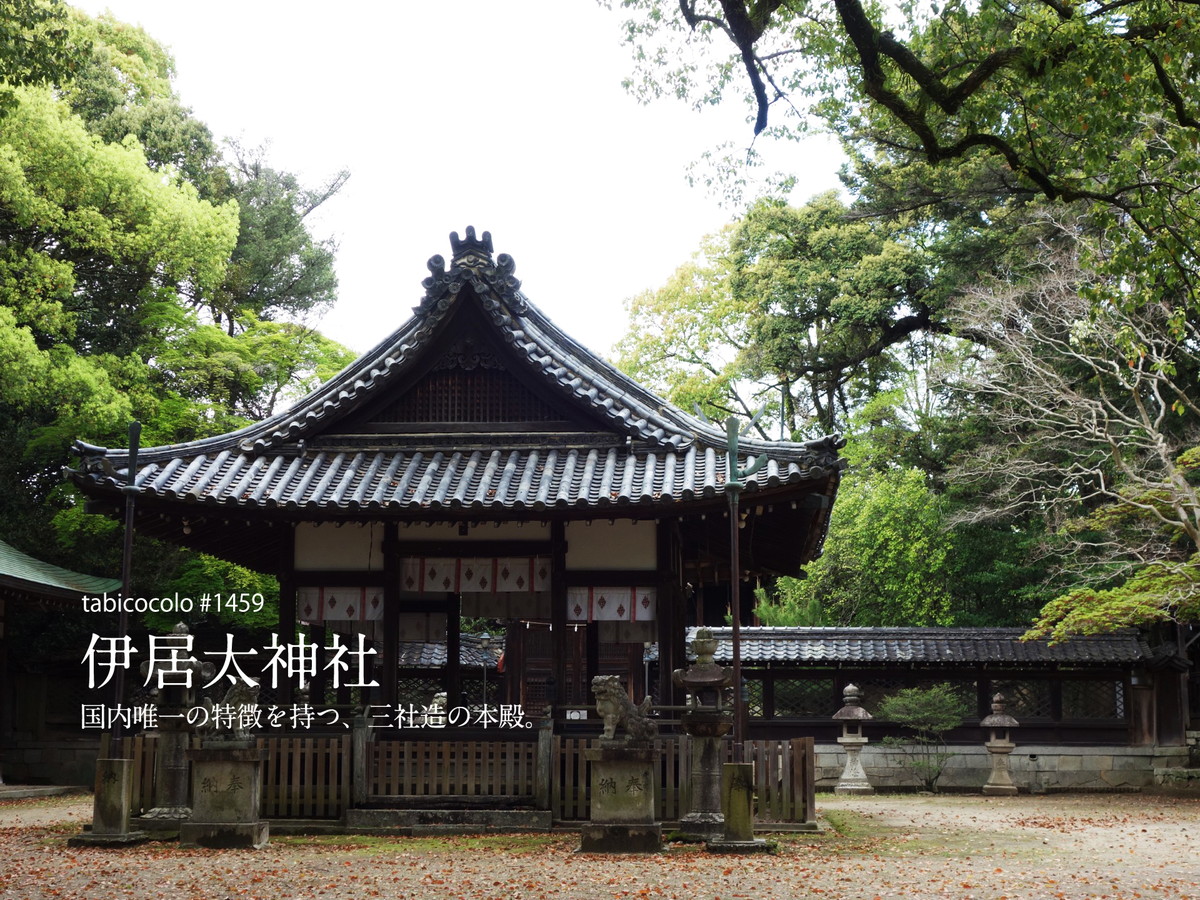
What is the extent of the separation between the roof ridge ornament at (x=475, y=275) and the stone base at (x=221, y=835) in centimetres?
703

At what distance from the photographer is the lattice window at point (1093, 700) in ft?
91.6

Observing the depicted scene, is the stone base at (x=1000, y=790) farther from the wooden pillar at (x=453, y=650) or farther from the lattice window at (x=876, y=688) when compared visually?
the wooden pillar at (x=453, y=650)

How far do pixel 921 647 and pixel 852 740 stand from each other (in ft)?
9.46

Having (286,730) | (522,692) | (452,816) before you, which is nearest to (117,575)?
(522,692)

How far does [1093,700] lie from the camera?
28.0 meters

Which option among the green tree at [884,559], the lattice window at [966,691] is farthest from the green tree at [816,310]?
the lattice window at [966,691]

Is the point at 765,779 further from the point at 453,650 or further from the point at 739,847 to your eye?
the point at 453,650

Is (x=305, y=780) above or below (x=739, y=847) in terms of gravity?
above

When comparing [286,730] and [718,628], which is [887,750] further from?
[286,730]

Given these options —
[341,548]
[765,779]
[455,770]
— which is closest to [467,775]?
[455,770]

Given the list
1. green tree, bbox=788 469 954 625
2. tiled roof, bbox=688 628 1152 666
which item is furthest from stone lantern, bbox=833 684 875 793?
green tree, bbox=788 469 954 625

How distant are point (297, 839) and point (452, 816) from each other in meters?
1.80

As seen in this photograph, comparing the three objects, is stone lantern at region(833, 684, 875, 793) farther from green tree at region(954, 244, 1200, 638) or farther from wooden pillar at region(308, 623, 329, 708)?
wooden pillar at region(308, 623, 329, 708)

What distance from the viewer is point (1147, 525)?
27047mm
